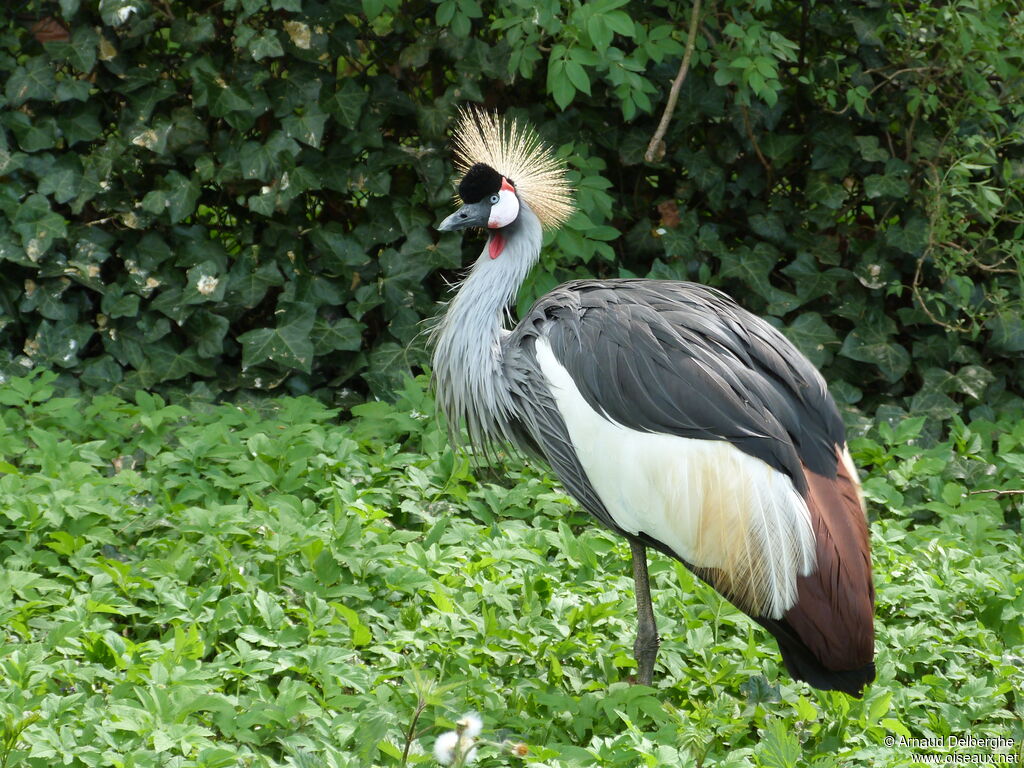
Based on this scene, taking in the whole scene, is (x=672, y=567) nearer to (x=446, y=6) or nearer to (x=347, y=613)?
(x=347, y=613)

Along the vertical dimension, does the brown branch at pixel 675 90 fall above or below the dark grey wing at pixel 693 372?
above

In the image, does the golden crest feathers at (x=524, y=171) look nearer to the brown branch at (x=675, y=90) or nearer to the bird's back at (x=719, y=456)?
the bird's back at (x=719, y=456)

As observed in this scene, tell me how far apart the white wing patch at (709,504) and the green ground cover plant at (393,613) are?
326 millimetres

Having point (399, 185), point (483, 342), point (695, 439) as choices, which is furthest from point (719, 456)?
point (399, 185)

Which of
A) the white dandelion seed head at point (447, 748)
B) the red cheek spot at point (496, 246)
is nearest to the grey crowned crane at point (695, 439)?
the red cheek spot at point (496, 246)

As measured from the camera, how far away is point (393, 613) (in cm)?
291

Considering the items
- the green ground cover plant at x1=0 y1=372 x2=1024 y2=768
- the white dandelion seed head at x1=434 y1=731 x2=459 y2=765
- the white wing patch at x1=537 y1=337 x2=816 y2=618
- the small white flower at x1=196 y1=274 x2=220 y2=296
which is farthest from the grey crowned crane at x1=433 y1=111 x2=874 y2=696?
the small white flower at x1=196 y1=274 x2=220 y2=296

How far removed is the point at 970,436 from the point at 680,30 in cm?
187

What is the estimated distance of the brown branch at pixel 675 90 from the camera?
416 cm

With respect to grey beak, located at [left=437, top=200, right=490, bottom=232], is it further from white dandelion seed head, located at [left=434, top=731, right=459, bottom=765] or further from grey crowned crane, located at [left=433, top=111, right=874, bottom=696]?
white dandelion seed head, located at [left=434, top=731, right=459, bottom=765]

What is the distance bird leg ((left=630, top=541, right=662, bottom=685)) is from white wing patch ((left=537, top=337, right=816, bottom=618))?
6.1 inches

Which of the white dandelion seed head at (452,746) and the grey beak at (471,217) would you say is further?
the grey beak at (471,217)

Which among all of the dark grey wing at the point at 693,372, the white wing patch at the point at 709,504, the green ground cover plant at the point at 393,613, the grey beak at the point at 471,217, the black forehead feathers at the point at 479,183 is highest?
the black forehead feathers at the point at 479,183

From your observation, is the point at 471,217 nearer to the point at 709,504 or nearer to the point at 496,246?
the point at 496,246
